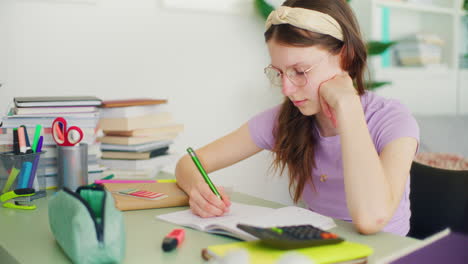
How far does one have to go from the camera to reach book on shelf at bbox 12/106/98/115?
132 centimetres

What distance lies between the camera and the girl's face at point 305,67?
3.65ft

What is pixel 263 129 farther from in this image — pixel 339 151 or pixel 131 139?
pixel 131 139

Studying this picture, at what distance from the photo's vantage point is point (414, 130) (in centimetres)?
111

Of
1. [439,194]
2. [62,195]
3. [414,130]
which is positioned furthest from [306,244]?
[439,194]

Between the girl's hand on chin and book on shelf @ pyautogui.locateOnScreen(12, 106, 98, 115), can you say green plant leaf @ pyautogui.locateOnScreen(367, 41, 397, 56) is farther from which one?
book on shelf @ pyautogui.locateOnScreen(12, 106, 98, 115)

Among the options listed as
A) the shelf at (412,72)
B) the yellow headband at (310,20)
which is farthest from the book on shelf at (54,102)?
the shelf at (412,72)

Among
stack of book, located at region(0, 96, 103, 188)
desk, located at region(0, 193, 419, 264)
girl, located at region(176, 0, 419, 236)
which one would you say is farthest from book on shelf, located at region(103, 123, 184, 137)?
desk, located at region(0, 193, 419, 264)

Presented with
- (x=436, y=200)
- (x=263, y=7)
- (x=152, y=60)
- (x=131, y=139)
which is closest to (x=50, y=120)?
(x=131, y=139)

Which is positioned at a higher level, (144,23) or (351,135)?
(144,23)

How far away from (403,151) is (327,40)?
0.98 feet

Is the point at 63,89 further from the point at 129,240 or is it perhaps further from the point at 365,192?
the point at 365,192

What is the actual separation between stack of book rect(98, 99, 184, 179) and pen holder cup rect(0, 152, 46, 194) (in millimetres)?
318

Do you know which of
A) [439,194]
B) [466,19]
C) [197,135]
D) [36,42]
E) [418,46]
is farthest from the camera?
[466,19]

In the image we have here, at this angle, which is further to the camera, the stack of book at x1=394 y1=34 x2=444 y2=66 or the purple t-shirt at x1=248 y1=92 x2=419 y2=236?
the stack of book at x1=394 y1=34 x2=444 y2=66
